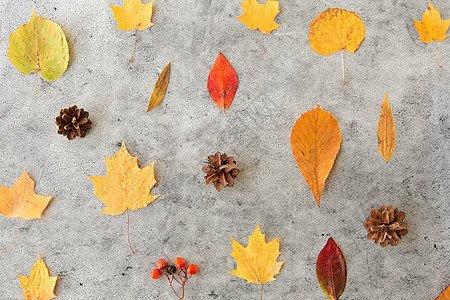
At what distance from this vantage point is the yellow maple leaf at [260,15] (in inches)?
42.0

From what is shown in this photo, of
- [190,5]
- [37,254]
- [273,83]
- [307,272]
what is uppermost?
[190,5]

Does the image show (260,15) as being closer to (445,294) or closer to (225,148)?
(225,148)

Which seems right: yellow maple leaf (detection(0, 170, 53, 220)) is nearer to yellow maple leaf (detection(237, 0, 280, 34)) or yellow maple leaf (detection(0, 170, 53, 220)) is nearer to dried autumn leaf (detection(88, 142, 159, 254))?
dried autumn leaf (detection(88, 142, 159, 254))

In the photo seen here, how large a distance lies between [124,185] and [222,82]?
446 mm

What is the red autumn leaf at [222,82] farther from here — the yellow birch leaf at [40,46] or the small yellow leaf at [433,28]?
the small yellow leaf at [433,28]

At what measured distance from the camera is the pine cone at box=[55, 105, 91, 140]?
1.05 meters

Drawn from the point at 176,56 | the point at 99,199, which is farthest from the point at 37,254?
the point at 176,56

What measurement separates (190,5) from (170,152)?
482mm

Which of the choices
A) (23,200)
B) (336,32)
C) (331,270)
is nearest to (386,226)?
(331,270)

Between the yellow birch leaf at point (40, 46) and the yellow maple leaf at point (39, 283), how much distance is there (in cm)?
62

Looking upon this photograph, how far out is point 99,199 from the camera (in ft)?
3.54

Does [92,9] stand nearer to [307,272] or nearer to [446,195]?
[307,272]

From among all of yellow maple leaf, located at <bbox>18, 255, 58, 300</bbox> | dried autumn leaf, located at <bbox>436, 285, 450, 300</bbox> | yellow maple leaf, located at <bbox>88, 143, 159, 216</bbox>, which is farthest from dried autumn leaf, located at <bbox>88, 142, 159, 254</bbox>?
dried autumn leaf, located at <bbox>436, 285, 450, 300</bbox>

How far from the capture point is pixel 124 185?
105 cm
